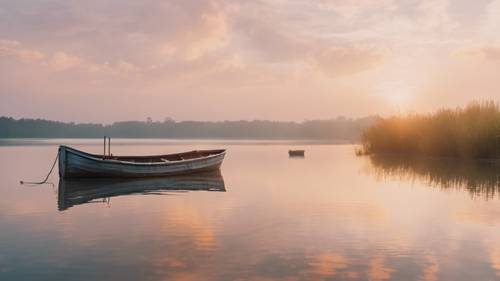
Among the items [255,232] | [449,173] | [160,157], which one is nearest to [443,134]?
[449,173]

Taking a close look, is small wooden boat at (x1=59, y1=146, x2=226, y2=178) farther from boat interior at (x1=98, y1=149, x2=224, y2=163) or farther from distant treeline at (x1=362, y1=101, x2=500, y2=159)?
distant treeline at (x1=362, y1=101, x2=500, y2=159)

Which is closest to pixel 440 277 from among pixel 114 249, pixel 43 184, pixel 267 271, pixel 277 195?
pixel 267 271

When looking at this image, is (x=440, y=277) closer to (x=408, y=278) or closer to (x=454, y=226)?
(x=408, y=278)

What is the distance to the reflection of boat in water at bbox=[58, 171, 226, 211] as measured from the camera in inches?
800

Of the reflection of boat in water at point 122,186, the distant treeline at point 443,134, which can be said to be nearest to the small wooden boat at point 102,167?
the reflection of boat in water at point 122,186

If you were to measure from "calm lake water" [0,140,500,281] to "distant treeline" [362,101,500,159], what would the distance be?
13013 mm

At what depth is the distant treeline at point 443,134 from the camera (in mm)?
35750

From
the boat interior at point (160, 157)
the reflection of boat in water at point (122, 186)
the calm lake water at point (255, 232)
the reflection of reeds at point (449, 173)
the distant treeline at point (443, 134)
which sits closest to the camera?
the calm lake water at point (255, 232)

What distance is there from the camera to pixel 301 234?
1268cm

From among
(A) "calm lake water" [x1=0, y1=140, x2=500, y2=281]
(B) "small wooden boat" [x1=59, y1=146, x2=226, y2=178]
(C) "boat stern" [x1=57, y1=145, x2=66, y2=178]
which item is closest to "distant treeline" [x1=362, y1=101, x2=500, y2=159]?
(A) "calm lake water" [x1=0, y1=140, x2=500, y2=281]

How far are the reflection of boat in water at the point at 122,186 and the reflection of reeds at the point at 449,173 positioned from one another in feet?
32.8

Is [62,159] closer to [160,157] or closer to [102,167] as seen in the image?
[102,167]

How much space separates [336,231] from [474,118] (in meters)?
28.6

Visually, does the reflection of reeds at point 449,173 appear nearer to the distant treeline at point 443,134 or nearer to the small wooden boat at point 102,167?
the distant treeline at point 443,134
